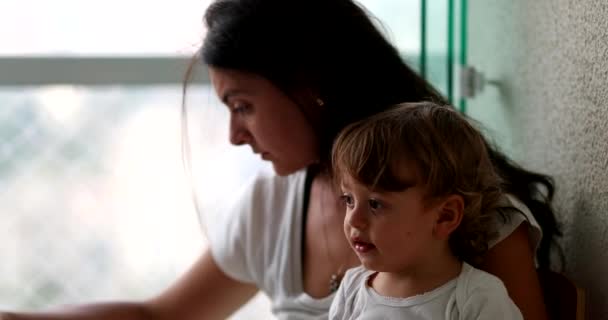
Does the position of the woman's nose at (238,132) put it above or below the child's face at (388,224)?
below

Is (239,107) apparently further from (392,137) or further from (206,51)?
(392,137)

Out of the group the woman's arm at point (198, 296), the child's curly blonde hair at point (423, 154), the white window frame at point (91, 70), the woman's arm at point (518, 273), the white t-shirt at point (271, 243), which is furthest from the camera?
the white window frame at point (91, 70)

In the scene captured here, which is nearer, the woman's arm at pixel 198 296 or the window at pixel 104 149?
the woman's arm at pixel 198 296

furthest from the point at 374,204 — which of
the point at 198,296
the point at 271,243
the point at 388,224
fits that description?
the point at 198,296

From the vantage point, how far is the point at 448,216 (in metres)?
0.98

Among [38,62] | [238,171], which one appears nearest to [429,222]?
[238,171]

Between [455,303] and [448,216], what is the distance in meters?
0.09

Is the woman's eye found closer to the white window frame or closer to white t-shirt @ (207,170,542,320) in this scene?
white t-shirt @ (207,170,542,320)

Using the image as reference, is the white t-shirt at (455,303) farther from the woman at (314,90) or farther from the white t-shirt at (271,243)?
the white t-shirt at (271,243)

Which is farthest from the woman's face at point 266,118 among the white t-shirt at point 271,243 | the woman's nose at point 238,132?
the white t-shirt at point 271,243

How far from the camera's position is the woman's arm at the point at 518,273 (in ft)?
3.66

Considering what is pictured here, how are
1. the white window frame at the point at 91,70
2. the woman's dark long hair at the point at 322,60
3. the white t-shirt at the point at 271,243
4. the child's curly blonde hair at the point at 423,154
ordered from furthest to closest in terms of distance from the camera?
the white window frame at the point at 91,70 < the white t-shirt at the point at 271,243 < the woman's dark long hair at the point at 322,60 < the child's curly blonde hair at the point at 423,154

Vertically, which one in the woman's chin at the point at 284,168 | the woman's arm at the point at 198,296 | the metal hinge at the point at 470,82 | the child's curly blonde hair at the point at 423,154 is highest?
the child's curly blonde hair at the point at 423,154

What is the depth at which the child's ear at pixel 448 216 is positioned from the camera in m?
0.97
